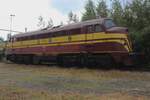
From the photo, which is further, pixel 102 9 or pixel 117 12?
pixel 102 9

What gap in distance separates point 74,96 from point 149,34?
15006 millimetres

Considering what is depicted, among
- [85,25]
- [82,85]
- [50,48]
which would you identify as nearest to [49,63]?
[50,48]

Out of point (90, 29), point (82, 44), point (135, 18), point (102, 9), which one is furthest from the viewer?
point (102, 9)

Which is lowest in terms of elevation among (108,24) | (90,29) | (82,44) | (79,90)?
(79,90)

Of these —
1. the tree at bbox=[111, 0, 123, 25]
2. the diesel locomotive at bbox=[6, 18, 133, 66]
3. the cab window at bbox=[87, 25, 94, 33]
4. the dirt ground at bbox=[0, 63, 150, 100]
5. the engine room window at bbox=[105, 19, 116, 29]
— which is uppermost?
the tree at bbox=[111, 0, 123, 25]

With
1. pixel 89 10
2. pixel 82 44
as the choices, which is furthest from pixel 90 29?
pixel 89 10

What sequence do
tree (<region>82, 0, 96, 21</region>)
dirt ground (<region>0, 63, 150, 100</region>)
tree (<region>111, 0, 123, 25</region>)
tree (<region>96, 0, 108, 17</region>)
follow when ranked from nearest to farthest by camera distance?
dirt ground (<region>0, 63, 150, 100</region>), tree (<region>111, 0, 123, 25</region>), tree (<region>96, 0, 108, 17</region>), tree (<region>82, 0, 96, 21</region>)

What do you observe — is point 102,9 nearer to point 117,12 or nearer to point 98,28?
point 117,12

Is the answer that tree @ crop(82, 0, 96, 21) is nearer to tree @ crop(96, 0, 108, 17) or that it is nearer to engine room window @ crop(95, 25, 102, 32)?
tree @ crop(96, 0, 108, 17)

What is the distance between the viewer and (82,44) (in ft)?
82.7

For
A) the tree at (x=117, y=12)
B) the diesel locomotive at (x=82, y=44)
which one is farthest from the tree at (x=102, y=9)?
the diesel locomotive at (x=82, y=44)

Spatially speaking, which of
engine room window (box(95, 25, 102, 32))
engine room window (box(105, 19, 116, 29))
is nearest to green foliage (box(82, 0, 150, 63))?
engine room window (box(105, 19, 116, 29))

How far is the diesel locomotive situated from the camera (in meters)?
23.3

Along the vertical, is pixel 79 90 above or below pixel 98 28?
below
